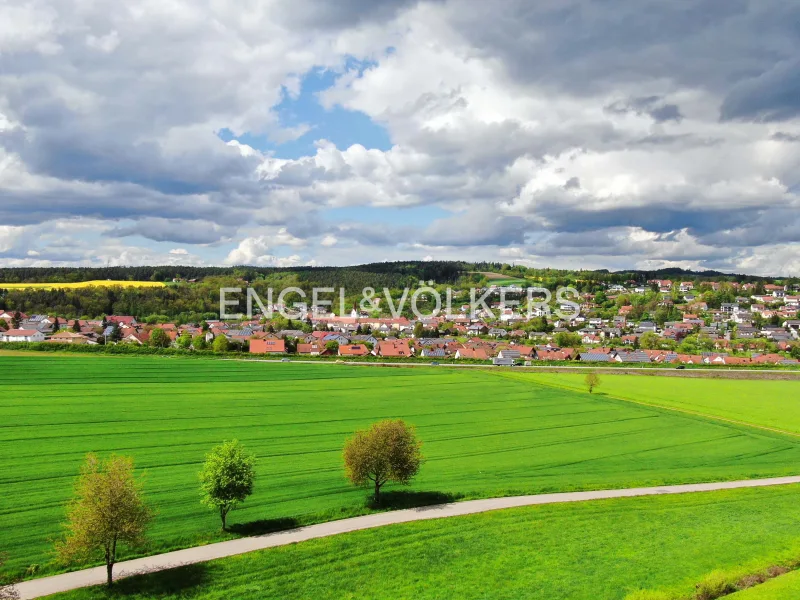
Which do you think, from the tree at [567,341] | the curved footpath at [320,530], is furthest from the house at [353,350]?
the curved footpath at [320,530]

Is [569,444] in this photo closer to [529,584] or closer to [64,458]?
[529,584]

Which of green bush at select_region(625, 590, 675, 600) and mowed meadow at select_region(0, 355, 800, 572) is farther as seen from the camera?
mowed meadow at select_region(0, 355, 800, 572)

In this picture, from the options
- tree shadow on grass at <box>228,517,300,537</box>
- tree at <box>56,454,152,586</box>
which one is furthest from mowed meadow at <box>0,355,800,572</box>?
tree at <box>56,454,152,586</box>

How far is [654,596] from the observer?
1791cm

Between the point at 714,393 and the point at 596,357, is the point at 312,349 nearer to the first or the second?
the point at 596,357

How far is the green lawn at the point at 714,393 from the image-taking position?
51.9 meters

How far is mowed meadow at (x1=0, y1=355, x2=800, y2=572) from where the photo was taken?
84.0ft

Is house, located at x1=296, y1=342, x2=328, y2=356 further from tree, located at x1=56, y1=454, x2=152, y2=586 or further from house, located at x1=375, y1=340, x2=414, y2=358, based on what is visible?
tree, located at x1=56, y1=454, x2=152, y2=586

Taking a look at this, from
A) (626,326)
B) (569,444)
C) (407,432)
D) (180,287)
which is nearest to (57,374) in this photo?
(407,432)

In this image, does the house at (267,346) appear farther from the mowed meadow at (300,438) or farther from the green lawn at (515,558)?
the green lawn at (515,558)

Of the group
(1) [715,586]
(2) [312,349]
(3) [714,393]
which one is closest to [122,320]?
(2) [312,349]

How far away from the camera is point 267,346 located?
97.6 meters

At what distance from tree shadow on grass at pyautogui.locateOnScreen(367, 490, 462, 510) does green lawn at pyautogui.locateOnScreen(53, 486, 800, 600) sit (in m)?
2.51

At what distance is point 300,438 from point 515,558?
2069 cm
